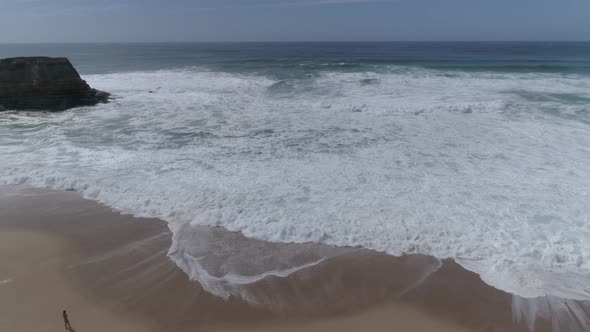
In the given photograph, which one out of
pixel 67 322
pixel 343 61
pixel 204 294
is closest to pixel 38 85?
pixel 67 322

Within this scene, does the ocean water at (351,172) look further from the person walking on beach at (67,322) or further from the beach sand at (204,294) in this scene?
the person walking on beach at (67,322)

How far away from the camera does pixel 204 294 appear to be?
4977mm

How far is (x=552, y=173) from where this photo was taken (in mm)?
8273

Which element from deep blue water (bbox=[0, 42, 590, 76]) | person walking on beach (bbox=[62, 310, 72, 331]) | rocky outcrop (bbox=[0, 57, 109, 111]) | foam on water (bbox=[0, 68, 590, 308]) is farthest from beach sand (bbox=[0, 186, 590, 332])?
deep blue water (bbox=[0, 42, 590, 76])

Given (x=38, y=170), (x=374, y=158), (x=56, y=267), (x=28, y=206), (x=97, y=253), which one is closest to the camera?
(x=56, y=267)

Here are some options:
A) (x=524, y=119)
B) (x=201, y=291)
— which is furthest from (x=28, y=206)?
(x=524, y=119)

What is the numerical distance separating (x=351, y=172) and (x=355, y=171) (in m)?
0.11

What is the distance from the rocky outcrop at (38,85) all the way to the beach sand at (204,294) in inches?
455

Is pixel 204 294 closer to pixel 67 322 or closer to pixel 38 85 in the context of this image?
pixel 67 322

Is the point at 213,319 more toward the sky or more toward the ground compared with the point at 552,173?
more toward the ground

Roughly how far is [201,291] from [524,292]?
426 cm

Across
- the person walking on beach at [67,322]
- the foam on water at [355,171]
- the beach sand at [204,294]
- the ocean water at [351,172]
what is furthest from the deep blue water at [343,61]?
the person walking on beach at [67,322]

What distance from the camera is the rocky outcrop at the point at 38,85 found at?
15.5 meters

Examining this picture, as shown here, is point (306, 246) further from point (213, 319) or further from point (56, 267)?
point (56, 267)
